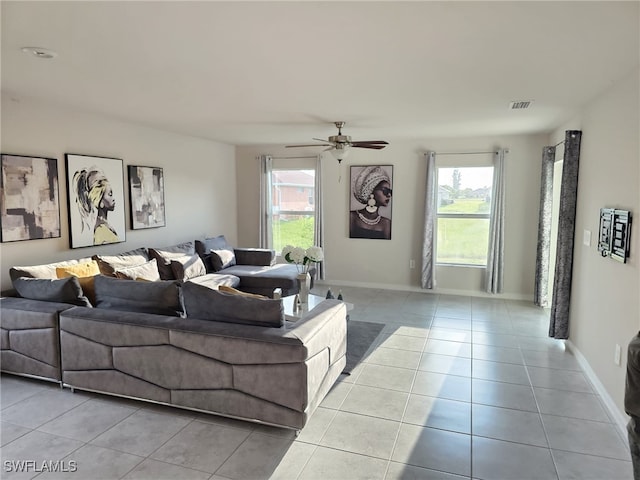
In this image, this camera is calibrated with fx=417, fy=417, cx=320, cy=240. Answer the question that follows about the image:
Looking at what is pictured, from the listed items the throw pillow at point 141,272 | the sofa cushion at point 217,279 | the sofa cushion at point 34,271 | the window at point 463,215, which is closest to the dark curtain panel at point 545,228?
the window at point 463,215

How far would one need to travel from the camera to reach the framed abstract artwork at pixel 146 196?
17.1 ft

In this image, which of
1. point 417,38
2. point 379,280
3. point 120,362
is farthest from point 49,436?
point 379,280

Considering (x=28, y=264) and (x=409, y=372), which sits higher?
(x=28, y=264)

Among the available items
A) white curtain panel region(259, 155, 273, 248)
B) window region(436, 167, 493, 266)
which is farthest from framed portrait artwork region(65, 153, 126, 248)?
window region(436, 167, 493, 266)

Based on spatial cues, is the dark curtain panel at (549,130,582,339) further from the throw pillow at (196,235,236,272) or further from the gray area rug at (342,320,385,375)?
the throw pillow at (196,235,236,272)

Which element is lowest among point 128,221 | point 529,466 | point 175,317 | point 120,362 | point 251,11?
point 529,466

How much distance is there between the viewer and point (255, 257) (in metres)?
6.37

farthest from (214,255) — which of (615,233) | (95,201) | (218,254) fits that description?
(615,233)

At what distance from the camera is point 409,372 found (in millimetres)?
3652

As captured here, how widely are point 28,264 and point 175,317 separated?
2.07m

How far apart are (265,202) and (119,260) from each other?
333cm

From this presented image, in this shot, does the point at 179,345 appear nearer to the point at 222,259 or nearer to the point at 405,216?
the point at 222,259

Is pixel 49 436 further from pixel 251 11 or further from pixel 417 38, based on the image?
pixel 417 38

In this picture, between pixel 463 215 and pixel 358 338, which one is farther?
pixel 463 215
